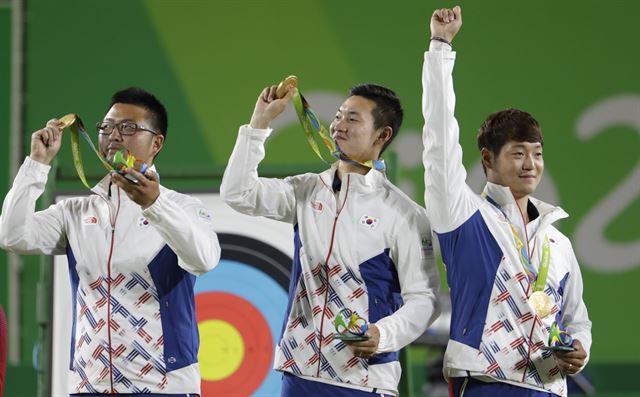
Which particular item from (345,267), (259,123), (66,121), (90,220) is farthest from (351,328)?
(66,121)

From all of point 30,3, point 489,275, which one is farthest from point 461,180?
point 30,3

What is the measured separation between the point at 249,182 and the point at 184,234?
0.24m

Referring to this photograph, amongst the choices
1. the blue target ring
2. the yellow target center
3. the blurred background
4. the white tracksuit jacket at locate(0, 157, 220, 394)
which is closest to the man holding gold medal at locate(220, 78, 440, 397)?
the white tracksuit jacket at locate(0, 157, 220, 394)

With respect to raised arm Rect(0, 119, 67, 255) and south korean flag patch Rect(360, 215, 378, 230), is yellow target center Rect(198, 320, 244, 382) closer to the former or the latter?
raised arm Rect(0, 119, 67, 255)

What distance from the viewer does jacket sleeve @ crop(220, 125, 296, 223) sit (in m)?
2.98

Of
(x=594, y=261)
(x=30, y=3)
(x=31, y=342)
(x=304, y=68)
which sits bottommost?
(x=31, y=342)

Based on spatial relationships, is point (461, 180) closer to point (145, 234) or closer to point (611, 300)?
point (145, 234)

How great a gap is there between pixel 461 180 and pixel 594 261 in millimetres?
3453

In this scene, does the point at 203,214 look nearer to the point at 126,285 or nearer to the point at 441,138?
the point at 126,285

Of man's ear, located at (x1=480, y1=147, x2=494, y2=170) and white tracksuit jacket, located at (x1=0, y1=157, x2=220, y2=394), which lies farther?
man's ear, located at (x1=480, y1=147, x2=494, y2=170)

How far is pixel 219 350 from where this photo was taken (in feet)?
14.0

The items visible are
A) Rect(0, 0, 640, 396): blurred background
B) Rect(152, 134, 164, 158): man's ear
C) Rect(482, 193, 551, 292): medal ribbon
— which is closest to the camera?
Rect(482, 193, 551, 292): medal ribbon

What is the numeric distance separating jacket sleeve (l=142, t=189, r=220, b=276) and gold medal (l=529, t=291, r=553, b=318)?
2.78 ft

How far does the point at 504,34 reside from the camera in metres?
6.44
